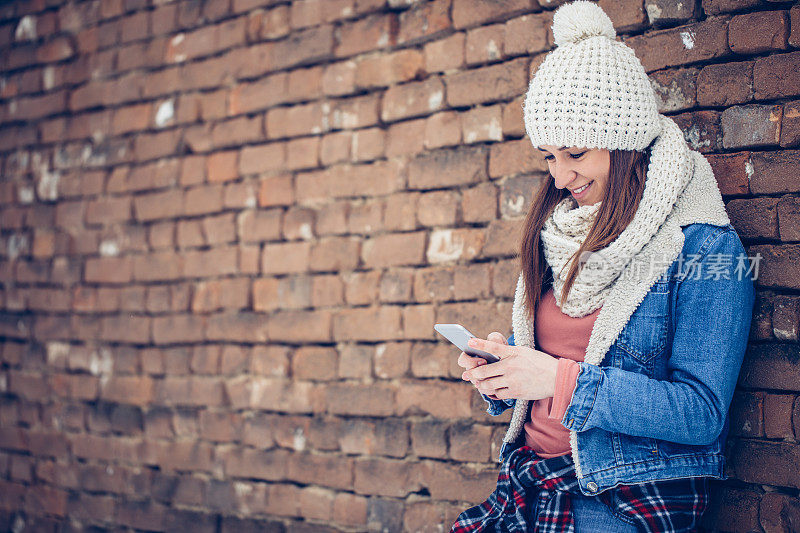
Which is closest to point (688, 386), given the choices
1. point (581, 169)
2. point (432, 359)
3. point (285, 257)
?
point (581, 169)

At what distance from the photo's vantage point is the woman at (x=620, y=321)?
4.73 feet

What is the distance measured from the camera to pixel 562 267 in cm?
164

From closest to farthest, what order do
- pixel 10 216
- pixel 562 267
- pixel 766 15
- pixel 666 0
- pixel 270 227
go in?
pixel 562 267 → pixel 766 15 → pixel 666 0 → pixel 270 227 → pixel 10 216

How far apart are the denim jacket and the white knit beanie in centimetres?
26

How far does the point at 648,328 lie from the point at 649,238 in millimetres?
196

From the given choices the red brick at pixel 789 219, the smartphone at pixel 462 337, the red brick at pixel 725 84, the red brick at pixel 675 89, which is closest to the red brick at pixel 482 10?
the red brick at pixel 675 89

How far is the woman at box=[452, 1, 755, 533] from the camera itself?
144 centimetres

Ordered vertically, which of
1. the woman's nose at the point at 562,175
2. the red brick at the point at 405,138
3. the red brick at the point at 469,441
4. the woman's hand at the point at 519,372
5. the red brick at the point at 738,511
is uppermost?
the red brick at the point at 405,138

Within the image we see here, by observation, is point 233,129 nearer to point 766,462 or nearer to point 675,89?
point 675,89

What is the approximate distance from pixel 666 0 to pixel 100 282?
97.3 inches

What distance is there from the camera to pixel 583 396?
1.44 m

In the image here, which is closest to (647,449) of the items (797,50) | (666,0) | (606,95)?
(606,95)

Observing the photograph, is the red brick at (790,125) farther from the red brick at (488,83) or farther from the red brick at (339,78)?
the red brick at (339,78)

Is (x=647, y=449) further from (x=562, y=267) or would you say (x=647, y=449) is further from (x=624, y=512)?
(x=562, y=267)
